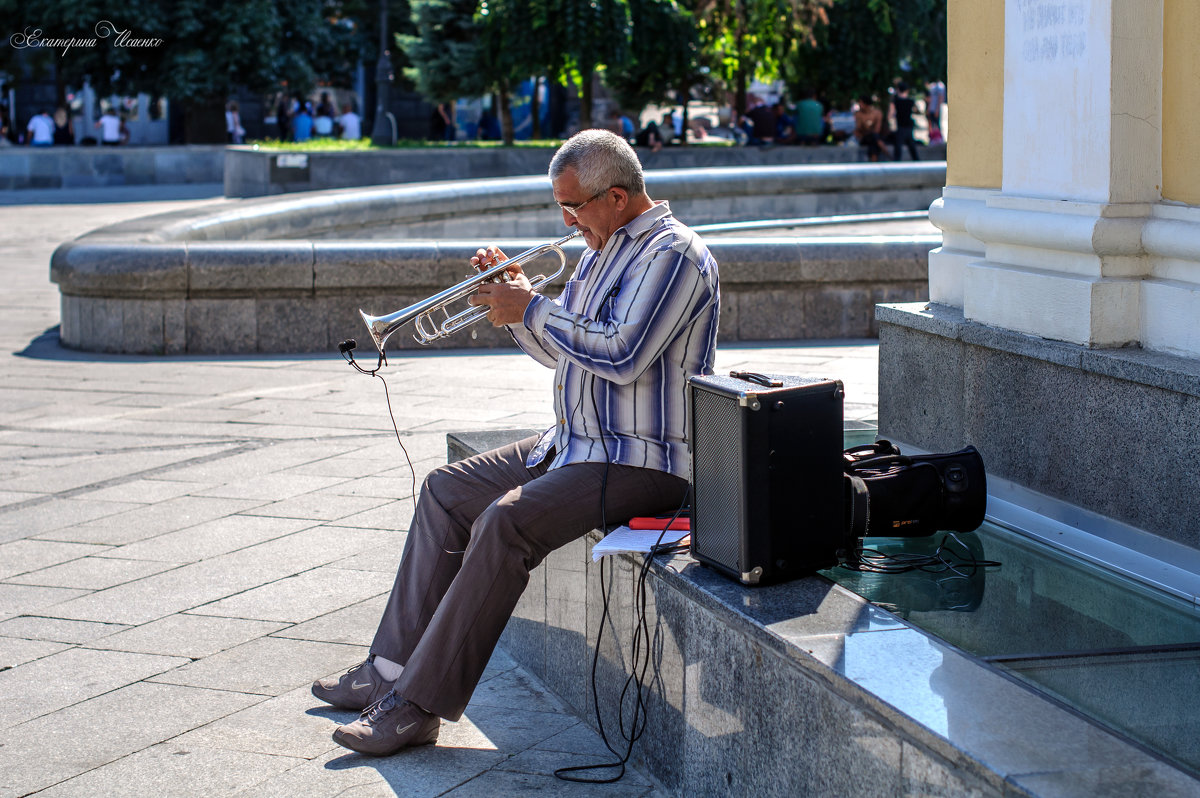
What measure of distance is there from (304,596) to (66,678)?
88cm

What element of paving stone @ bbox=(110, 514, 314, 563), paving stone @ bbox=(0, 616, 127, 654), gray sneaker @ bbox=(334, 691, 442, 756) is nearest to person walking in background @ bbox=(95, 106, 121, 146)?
paving stone @ bbox=(110, 514, 314, 563)

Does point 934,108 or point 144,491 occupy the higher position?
point 934,108

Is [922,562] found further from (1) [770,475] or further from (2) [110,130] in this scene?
(2) [110,130]

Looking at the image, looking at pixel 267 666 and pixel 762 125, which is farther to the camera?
pixel 762 125

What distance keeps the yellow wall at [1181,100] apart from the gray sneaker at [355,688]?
2.53 m

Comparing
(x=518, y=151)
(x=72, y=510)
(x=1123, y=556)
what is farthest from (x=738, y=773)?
(x=518, y=151)

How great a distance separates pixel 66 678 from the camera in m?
4.11

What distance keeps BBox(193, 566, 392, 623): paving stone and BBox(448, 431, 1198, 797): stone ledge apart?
3.47 ft

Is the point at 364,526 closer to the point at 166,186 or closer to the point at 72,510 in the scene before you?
the point at 72,510

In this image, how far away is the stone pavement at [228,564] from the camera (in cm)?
359

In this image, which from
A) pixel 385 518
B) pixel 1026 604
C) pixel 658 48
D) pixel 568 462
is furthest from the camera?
pixel 658 48

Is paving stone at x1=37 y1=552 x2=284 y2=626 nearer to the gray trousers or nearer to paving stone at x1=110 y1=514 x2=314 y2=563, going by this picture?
paving stone at x1=110 y1=514 x2=314 y2=563

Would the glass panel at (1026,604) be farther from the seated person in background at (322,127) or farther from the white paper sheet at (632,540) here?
the seated person in background at (322,127)

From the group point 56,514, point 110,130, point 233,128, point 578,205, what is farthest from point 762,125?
point 578,205
